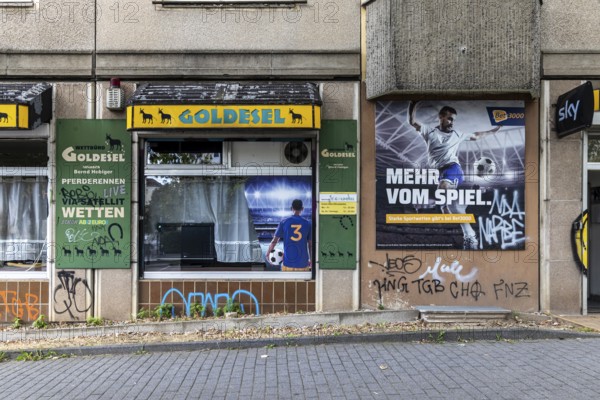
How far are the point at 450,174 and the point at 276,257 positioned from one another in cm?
310

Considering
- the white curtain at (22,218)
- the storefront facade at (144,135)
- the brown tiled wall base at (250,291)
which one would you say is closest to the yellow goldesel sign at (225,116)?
the storefront facade at (144,135)

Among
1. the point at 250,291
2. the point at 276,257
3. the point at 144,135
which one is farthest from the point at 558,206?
the point at 144,135

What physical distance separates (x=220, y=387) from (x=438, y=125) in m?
5.19

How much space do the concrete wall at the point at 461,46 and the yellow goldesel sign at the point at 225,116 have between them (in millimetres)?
1396

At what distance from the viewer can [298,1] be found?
795cm

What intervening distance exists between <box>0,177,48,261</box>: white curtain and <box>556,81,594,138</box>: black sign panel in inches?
325

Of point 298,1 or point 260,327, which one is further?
point 298,1

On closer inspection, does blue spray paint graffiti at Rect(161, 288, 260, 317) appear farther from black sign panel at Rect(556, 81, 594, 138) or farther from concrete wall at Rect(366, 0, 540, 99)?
black sign panel at Rect(556, 81, 594, 138)

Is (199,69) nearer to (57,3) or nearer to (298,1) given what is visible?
(298,1)

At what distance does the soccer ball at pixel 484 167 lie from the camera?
7.95m

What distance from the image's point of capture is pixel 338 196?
26.0ft

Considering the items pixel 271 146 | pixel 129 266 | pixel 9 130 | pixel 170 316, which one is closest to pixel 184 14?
pixel 271 146

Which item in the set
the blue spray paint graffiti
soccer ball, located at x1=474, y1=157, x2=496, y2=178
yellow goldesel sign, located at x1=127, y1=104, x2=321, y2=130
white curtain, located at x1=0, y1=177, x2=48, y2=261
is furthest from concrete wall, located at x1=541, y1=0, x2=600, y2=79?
white curtain, located at x1=0, y1=177, x2=48, y2=261

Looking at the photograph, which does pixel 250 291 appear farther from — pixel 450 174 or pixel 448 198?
pixel 450 174
